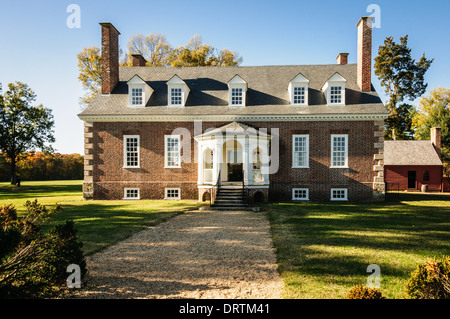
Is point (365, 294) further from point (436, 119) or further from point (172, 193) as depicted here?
point (436, 119)

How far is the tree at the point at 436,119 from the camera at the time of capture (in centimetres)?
4034

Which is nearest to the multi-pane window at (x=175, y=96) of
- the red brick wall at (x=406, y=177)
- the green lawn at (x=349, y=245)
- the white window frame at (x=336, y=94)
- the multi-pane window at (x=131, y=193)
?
the multi-pane window at (x=131, y=193)

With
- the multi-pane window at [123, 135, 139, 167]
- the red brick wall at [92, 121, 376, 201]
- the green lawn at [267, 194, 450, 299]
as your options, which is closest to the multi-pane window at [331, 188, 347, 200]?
the red brick wall at [92, 121, 376, 201]

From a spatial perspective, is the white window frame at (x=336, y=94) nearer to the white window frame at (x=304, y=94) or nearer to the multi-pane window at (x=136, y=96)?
the white window frame at (x=304, y=94)

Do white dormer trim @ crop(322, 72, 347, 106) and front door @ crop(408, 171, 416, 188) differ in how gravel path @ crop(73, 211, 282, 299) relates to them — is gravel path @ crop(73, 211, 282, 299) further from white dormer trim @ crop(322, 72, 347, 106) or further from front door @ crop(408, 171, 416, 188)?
front door @ crop(408, 171, 416, 188)

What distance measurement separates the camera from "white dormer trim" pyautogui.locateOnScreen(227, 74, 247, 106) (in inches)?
835

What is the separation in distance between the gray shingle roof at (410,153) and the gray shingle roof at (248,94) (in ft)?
51.6

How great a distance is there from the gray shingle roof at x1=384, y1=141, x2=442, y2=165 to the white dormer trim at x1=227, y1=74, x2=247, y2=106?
862 inches

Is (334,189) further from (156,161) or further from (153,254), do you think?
(153,254)

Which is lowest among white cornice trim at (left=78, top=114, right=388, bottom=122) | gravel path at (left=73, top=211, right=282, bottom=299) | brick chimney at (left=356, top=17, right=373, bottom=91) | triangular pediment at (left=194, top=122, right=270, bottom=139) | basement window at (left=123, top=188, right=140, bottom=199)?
gravel path at (left=73, top=211, right=282, bottom=299)

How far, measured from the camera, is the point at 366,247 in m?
8.81

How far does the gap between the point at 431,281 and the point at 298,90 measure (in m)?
18.2
